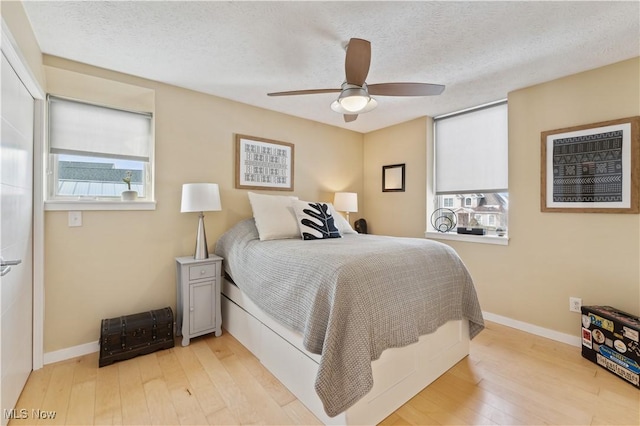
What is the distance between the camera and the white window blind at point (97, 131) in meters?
2.23

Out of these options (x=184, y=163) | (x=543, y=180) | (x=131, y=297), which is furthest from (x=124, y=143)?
(x=543, y=180)

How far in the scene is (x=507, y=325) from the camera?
2822 millimetres

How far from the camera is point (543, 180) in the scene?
2578 mm

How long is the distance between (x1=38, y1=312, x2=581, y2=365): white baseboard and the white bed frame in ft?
3.05

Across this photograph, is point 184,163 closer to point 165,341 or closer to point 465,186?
point 165,341

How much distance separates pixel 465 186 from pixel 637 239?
1.45 meters

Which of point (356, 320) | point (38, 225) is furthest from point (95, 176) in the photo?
point (356, 320)

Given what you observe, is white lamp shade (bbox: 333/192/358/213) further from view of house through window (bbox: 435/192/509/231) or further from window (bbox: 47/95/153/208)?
window (bbox: 47/95/153/208)

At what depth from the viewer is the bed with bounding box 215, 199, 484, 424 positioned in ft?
4.49

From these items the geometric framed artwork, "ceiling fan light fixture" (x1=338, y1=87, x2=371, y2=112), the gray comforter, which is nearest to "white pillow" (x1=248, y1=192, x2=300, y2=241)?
the gray comforter

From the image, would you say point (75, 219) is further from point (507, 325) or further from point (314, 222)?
Result: point (507, 325)

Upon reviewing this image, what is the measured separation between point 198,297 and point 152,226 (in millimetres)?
783

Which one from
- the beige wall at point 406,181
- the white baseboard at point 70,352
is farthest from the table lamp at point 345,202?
the white baseboard at point 70,352

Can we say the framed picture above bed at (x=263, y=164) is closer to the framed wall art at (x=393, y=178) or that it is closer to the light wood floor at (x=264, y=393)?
the framed wall art at (x=393, y=178)
